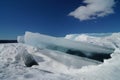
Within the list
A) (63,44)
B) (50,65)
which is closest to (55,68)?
(50,65)

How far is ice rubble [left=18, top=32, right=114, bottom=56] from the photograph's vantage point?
540 cm

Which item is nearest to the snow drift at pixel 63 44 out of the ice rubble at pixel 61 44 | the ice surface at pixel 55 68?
the ice rubble at pixel 61 44

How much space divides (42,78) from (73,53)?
2.49 meters

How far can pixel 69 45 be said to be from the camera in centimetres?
546

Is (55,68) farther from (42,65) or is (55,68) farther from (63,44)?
(63,44)

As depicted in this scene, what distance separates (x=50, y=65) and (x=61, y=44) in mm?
1287

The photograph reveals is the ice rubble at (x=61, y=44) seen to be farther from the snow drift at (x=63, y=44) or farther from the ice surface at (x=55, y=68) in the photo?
the ice surface at (x=55, y=68)

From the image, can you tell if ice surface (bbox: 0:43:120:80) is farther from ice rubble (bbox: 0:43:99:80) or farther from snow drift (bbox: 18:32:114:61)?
snow drift (bbox: 18:32:114:61)

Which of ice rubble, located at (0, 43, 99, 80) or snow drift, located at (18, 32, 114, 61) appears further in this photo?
snow drift, located at (18, 32, 114, 61)

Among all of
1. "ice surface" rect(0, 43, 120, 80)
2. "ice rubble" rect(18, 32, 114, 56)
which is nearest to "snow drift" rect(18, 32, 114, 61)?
"ice rubble" rect(18, 32, 114, 56)

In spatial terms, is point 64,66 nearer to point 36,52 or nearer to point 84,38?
point 36,52

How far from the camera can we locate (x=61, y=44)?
5.52 meters

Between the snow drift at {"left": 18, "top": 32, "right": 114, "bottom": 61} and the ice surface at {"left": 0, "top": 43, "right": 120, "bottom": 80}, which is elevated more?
the snow drift at {"left": 18, "top": 32, "right": 114, "bottom": 61}

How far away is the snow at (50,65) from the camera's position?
324cm
